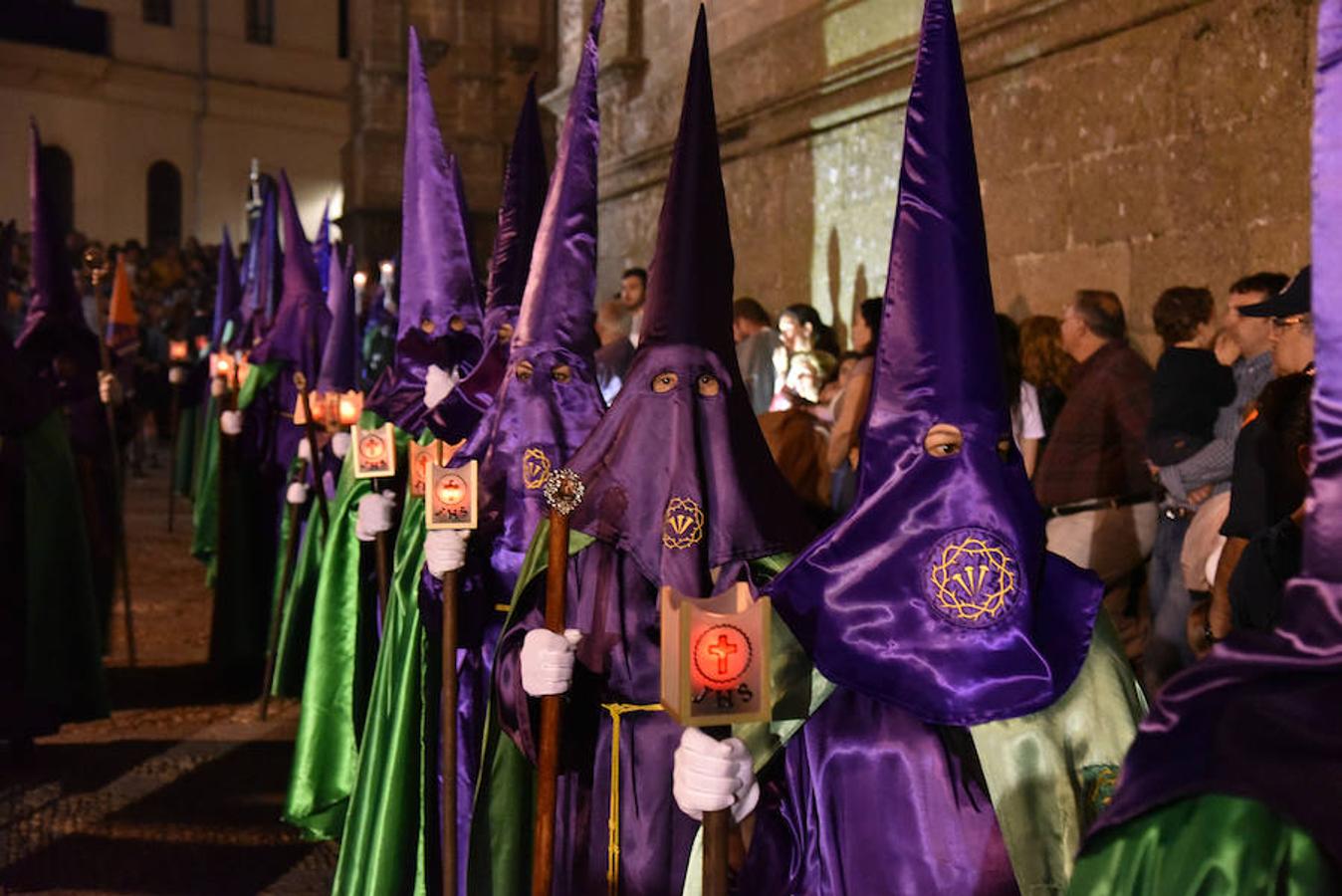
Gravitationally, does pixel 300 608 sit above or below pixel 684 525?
below

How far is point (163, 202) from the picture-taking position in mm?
41656

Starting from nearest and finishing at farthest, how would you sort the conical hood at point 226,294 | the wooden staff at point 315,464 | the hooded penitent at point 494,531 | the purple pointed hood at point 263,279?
the hooded penitent at point 494,531 < the wooden staff at point 315,464 < the purple pointed hood at point 263,279 < the conical hood at point 226,294

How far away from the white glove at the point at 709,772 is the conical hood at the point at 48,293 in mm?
7210

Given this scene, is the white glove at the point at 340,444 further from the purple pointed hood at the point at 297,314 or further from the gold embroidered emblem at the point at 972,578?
the gold embroidered emblem at the point at 972,578

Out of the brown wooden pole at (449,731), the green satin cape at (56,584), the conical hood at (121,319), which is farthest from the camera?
the conical hood at (121,319)

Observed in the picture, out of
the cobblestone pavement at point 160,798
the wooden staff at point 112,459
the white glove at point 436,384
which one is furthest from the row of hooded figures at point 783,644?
the wooden staff at point 112,459

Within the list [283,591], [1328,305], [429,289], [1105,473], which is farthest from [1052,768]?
[283,591]

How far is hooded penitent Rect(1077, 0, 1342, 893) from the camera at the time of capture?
67.0 inches

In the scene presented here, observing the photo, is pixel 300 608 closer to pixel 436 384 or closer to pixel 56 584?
pixel 56 584

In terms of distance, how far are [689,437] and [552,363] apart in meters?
1.33

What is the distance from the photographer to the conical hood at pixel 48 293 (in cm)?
873

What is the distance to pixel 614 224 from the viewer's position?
14.2 m

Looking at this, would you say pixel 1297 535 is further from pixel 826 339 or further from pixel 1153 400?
pixel 826 339

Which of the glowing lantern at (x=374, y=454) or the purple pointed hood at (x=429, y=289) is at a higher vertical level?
the purple pointed hood at (x=429, y=289)
